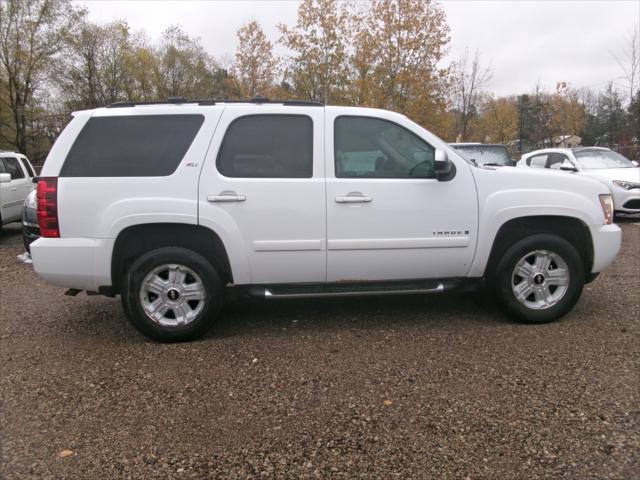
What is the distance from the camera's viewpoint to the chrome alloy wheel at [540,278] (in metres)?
4.20

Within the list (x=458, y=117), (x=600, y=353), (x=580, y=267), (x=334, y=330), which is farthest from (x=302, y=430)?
(x=458, y=117)

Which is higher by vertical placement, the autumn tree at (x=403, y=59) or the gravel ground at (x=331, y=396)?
the autumn tree at (x=403, y=59)

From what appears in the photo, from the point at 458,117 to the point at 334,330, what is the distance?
95.9 feet

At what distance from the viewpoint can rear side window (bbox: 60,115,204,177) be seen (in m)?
3.77

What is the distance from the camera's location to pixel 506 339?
12.9ft

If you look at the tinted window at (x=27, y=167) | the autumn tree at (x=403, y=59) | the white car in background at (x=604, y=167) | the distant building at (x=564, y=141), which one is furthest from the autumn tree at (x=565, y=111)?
the tinted window at (x=27, y=167)

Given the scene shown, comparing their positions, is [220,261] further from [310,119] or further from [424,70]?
[424,70]

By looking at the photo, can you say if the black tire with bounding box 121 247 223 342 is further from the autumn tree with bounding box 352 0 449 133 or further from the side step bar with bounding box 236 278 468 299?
the autumn tree with bounding box 352 0 449 133

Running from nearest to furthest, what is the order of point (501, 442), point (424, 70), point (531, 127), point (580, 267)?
point (501, 442)
point (580, 267)
point (424, 70)
point (531, 127)

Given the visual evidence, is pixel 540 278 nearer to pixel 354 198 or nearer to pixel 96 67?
pixel 354 198

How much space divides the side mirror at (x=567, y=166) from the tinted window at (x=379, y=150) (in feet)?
25.8

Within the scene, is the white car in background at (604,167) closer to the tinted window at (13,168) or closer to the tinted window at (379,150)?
the tinted window at (379,150)

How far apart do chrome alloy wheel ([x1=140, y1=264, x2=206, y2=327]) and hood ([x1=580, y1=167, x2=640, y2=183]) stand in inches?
346

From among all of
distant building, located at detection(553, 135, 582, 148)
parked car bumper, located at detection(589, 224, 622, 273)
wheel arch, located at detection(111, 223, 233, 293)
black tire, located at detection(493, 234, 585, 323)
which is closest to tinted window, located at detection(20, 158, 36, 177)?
wheel arch, located at detection(111, 223, 233, 293)
